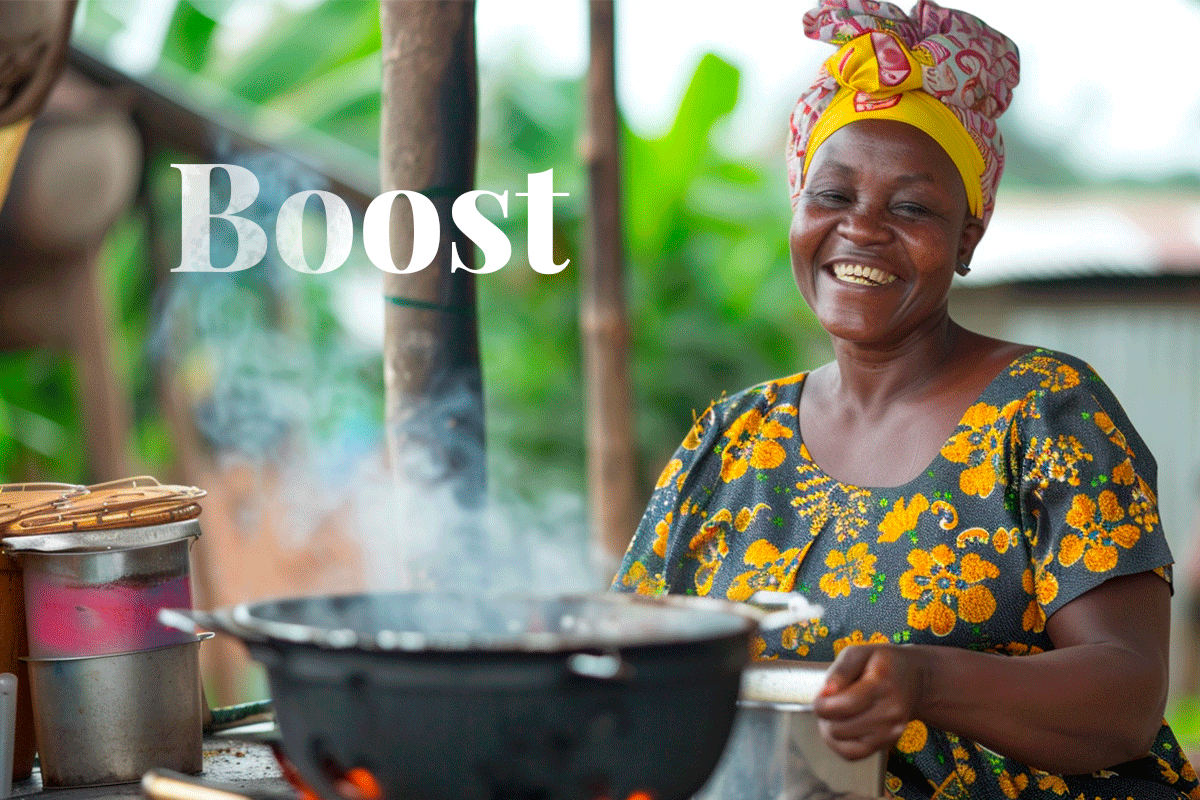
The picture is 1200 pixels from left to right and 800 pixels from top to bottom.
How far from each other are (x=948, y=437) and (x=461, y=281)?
3.20ft

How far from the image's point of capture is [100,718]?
1907 mm

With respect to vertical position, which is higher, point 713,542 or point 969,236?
point 969,236

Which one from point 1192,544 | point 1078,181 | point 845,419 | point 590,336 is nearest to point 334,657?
point 845,419

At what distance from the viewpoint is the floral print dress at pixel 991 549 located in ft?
5.90

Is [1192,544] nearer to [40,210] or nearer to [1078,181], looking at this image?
[40,210]

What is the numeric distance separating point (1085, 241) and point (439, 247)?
718 centimetres

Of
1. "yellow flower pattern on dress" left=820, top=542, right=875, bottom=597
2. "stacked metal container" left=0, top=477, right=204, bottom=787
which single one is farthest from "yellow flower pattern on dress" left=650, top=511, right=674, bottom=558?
"stacked metal container" left=0, top=477, right=204, bottom=787

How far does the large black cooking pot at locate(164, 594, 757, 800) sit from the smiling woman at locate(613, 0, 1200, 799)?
0.40 m

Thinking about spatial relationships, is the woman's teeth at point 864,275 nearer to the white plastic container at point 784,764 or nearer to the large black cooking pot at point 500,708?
the white plastic container at point 784,764

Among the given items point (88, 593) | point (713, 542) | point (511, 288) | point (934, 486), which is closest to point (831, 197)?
point (934, 486)

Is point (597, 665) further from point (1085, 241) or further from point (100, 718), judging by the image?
point (1085, 241)

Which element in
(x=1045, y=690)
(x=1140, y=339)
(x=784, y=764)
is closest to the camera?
(x=784, y=764)

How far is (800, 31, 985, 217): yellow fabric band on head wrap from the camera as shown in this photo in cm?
206

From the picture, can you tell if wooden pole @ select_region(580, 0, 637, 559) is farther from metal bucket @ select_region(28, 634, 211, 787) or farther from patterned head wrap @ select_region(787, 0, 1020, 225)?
metal bucket @ select_region(28, 634, 211, 787)
